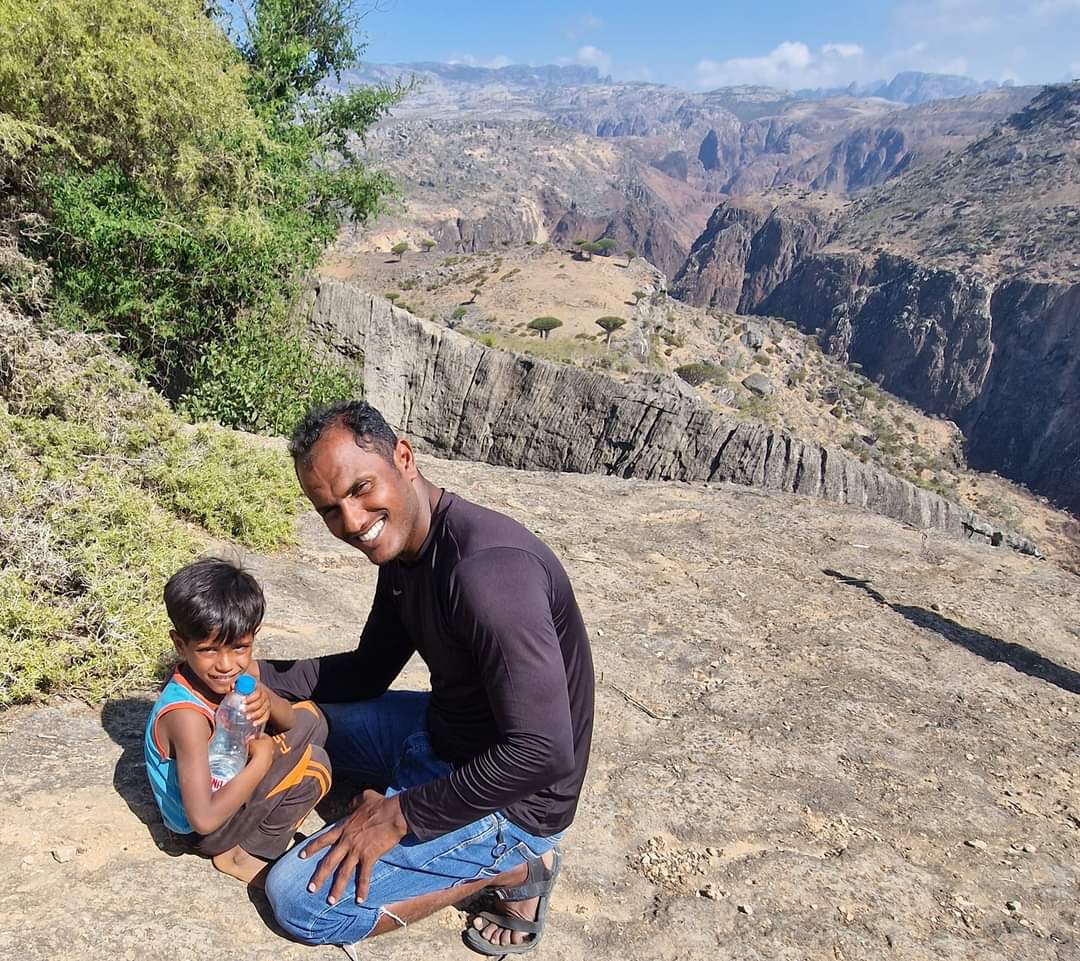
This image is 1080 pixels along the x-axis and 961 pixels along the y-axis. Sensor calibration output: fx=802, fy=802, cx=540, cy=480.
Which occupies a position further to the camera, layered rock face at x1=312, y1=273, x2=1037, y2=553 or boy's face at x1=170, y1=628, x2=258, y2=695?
layered rock face at x1=312, y1=273, x2=1037, y2=553

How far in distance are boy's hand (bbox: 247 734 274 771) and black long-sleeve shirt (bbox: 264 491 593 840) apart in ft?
1.56

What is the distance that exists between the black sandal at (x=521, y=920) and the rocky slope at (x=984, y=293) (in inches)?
2105

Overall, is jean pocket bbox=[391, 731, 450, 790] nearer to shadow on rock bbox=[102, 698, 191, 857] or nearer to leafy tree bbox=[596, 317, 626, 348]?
shadow on rock bbox=[102, 698, 191, 857]

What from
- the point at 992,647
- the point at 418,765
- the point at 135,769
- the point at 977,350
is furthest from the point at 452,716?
the point at 977,350

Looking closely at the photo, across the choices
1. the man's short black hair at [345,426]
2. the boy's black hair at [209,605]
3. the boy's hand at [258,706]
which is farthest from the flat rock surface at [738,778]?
the man's short black hair at [345,426]

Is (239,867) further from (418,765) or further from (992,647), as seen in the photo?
(992,647)

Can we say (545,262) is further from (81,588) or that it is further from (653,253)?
(653,253)

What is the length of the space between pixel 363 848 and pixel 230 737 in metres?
0.51

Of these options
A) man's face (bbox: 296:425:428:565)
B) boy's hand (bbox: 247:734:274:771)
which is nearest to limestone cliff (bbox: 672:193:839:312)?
man's face (bbox: 296:425:428:565)

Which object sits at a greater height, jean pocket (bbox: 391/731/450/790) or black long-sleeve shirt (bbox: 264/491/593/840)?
Answer: black long-sleeve shirt (bbox: 264/491/593/840)

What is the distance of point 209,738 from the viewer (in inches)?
87.8

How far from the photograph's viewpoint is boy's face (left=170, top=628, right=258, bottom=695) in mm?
2203

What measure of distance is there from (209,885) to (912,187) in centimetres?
9497

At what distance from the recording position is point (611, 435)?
899cm
